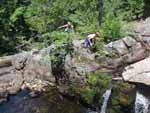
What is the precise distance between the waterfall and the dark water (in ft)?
7.94

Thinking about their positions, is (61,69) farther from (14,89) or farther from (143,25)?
(143,25)

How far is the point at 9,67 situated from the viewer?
19.9 metres

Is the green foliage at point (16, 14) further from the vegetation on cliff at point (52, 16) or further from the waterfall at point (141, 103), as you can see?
the waterfall at point (141, 103)

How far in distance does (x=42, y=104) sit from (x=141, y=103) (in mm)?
4942

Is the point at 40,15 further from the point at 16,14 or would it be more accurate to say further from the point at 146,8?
the point at 146,8

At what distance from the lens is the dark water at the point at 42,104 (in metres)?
14.9

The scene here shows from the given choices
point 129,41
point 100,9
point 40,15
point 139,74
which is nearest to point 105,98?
point 139,74

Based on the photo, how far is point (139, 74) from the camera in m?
12.9

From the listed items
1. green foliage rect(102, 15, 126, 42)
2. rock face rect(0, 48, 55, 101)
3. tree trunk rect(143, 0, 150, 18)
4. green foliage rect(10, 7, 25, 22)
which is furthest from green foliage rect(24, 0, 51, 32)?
tree trunk rect(143, 0, 150, 18)

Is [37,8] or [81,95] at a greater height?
[37,8]

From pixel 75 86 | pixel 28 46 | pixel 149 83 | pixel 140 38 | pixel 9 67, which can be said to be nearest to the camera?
pixel 149 83

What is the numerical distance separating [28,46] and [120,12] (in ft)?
24.2

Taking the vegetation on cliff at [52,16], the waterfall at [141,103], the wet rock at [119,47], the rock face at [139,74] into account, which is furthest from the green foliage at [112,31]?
the waterfall at [141,103]

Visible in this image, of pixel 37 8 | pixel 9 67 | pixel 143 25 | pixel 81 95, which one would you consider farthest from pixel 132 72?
pixel 37 8
